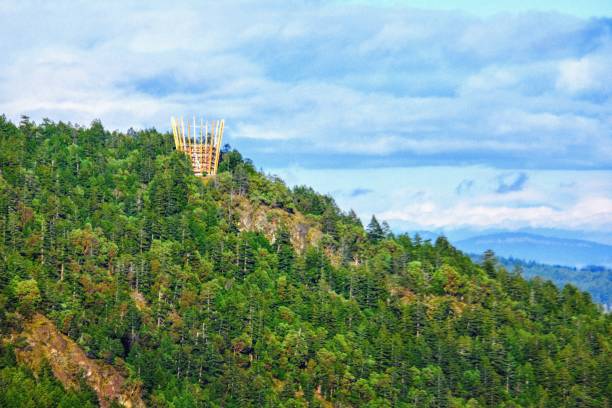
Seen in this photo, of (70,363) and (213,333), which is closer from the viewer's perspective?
(70,363)

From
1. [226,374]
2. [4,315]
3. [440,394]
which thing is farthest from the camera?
[440,394]

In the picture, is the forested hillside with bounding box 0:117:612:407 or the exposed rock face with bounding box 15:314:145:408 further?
the forested hillside with bounding box 0:117:612:407

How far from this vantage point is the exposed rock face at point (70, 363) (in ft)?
502

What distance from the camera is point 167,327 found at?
17688 centimetres

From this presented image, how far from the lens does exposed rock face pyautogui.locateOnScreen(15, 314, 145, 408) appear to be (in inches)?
6029

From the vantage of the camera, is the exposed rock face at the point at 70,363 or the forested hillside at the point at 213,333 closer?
the exposed rock face at the point at 70,363

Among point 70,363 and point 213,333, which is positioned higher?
point 213,333

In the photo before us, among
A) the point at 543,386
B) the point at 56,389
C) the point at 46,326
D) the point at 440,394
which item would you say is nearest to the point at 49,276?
the point at 46,326

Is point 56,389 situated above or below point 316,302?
below

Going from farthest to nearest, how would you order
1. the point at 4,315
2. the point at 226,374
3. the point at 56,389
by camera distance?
the point at 226,374 < the point at 4,315 < the point at 56,389

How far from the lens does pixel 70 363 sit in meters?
156

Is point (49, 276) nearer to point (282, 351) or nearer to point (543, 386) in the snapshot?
point (282, 351)

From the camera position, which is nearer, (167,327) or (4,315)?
(4,315)

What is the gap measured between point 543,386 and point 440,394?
24.0 m
